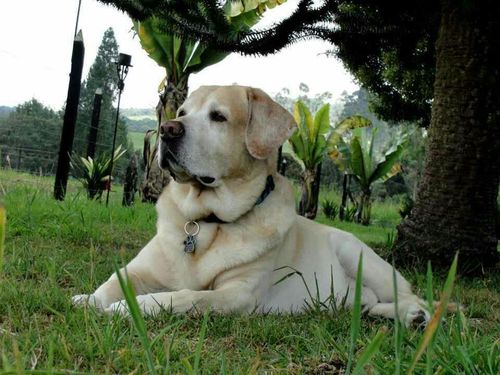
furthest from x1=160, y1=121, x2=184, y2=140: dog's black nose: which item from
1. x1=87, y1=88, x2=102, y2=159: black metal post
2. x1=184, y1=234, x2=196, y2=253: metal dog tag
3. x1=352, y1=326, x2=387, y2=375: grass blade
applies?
x1=87, y1=88, x2=102, y2=159: black metal post

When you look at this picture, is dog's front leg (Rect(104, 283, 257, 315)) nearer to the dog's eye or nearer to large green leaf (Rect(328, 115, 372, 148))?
the dog's eye

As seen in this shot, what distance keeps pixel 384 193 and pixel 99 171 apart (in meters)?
30.3

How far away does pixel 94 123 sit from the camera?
403 inches

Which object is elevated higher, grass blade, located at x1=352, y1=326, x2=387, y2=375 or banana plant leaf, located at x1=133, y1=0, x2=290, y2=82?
banana plant leaf, located at x1=133, y1=0, x2=290, y2=82

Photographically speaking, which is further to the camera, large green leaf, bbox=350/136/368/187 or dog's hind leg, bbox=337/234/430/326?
large green leaf, bbox=350/136/368/187

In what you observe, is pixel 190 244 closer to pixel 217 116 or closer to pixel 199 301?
pixel 199 301

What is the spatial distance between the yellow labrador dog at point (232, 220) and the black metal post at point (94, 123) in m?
7.31

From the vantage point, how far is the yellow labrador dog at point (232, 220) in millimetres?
3033

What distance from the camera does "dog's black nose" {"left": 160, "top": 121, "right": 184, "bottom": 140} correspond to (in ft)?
9.84

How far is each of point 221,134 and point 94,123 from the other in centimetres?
755

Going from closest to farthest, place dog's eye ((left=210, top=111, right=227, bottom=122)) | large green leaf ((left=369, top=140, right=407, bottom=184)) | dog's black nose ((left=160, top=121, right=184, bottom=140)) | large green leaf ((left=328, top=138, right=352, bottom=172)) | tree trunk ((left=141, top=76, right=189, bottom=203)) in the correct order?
dog's black nose ((left=160, top=121, right=184, bottom=140)) → dog's eye ((left=210, top=111, right=227, bottom=122)) → tree trunk ((left=141, top=76, right=189, bottom=203)) → large green leaf ((left=369, top=140, right=407, bottom=184)) → large green leaf ((left=328, top=138, right=352, bottom=172))

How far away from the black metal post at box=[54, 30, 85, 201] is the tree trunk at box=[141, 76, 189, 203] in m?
2.80

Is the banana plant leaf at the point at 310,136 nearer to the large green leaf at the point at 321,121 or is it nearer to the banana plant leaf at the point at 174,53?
the large green leaf at the point at 321,121

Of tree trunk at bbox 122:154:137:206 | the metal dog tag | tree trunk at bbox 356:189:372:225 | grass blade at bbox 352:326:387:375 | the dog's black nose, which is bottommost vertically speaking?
tree trunk at bbox 356:189:372:225
